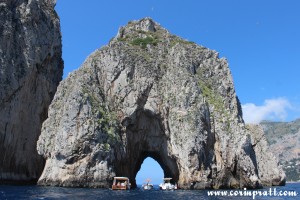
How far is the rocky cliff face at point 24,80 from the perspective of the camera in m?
82.7

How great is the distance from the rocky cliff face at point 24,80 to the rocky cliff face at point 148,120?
27.5 feet

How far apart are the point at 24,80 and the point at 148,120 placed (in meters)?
29.9

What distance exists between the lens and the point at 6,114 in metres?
82.0

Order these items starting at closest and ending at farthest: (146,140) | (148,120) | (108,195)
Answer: (108,195) < (148,120) < (146,140)

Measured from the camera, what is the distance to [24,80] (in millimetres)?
86000

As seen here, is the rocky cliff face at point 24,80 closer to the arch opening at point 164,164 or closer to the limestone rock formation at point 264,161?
the arch opening at point 164,164

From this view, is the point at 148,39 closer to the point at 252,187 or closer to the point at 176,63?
the point at 176,63

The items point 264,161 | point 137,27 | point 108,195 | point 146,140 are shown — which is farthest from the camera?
point 264,161

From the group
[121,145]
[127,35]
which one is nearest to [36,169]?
[121,145]

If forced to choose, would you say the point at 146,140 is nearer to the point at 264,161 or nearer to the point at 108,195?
the point at 108,195

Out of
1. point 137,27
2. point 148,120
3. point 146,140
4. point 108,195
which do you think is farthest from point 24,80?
point 108,195

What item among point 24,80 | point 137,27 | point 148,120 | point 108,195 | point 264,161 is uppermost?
point 137,27

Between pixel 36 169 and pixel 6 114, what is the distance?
1842cm

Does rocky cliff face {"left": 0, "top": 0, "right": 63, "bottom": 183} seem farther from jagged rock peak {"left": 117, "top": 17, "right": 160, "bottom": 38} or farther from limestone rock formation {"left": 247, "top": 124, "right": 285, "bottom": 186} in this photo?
limestone rock formation {"left": 247, "top": 124, "right": 285, "bottom": 186}
